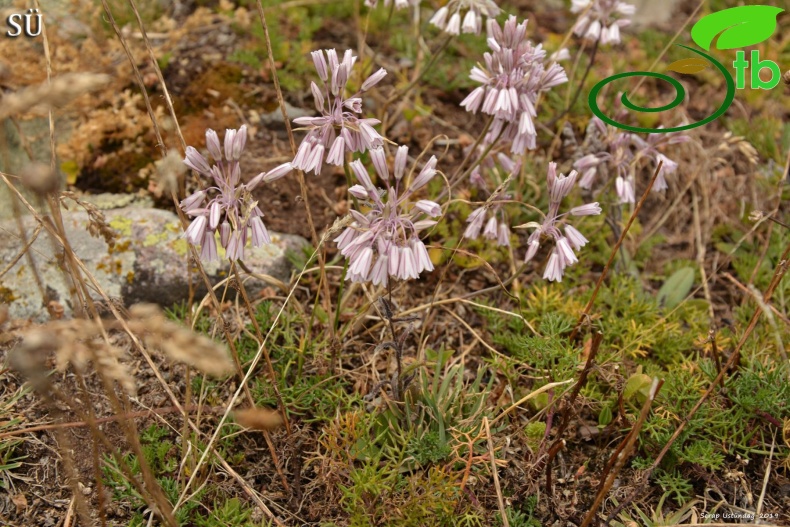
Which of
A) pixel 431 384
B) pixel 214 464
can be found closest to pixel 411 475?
pixel 431 384

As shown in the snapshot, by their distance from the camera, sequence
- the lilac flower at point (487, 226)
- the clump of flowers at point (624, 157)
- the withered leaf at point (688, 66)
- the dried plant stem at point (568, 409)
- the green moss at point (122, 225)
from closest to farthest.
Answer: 1. the dried plant stem at point (568, 409)
2. the lilac flower at point (487, 226)
3. the clump of flowers at point (624, 157)
4. the green moss at point (122, 225)
5. the withered leaf at point (688, 66)

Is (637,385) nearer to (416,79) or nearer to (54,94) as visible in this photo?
(416,79)

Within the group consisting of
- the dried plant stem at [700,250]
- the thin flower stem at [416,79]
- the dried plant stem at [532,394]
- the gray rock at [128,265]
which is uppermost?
the thin flower stem at [416,79]

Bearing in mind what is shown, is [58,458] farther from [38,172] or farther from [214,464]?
[38,172]

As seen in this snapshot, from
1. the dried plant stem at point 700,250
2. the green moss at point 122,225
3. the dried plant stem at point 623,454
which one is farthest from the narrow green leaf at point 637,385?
the green moss at point 122,225

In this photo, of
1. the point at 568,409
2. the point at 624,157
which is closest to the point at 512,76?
the point at 624,157

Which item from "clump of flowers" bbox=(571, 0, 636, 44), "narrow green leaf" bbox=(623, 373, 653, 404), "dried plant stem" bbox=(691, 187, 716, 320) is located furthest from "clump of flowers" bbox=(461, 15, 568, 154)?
"dried plant stem" bbox=(691, 187, 716, 320)

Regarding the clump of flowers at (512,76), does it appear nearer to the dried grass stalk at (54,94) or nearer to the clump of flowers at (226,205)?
the clump of flowers at (226,205)
